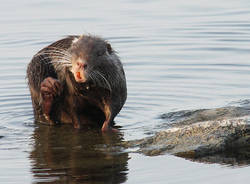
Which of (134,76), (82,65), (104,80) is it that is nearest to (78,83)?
(104,80)

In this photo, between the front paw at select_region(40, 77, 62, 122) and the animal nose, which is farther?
the front paw at select_region(40, 77, 62, 122)

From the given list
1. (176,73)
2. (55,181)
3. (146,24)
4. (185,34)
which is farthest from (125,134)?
(146,24)

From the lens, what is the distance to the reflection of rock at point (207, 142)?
9.26 m

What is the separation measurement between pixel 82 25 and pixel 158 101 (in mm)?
6345

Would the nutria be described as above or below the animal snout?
below

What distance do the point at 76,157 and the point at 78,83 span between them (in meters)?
1.49

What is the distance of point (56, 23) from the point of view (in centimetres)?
1908

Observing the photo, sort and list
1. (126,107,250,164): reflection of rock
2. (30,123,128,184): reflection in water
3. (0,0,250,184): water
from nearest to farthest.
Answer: (30,123,128,184): reflection in water → (0,0,250,184): water → (126,107,250,164): reflection of rock

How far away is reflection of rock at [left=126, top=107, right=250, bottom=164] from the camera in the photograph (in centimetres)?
926

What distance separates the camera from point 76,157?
31.9ft

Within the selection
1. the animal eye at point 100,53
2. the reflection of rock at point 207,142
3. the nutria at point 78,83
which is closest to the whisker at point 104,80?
the nutria at point 78,83

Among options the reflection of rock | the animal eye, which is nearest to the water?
the reflection of rock

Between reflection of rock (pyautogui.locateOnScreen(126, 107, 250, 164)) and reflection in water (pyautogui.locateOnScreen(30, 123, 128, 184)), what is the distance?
1.40ft

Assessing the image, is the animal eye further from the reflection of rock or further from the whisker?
the reflection of rock
